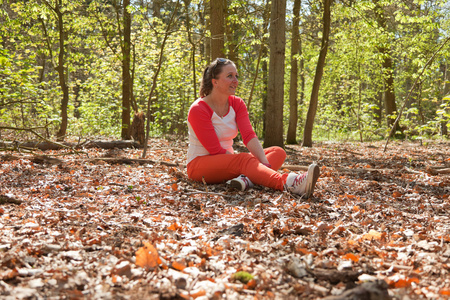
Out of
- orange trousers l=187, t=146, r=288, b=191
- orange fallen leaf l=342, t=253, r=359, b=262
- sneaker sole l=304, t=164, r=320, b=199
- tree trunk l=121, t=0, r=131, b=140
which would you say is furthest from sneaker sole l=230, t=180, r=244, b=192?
tree trunk l=121, t=0, r=131, b=140

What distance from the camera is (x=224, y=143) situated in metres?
4.54

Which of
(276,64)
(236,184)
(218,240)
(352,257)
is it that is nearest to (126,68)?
(276,64)

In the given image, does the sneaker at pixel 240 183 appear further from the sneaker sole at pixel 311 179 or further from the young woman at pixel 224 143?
the sneaker sole at pixel 311 179

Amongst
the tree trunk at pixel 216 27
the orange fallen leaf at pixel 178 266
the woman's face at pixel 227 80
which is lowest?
the orange fallen leaf at pixel 178 266

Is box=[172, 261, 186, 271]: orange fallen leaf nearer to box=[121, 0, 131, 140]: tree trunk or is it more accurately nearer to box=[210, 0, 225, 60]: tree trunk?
box=[210, 0, 225, 60]: tree trunk

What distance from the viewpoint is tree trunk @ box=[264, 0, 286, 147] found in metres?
6.96

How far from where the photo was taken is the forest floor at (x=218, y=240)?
5.79ft

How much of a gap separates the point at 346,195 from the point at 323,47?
646cm

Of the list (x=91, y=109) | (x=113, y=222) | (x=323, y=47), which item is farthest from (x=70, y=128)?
(x=113, y=222)

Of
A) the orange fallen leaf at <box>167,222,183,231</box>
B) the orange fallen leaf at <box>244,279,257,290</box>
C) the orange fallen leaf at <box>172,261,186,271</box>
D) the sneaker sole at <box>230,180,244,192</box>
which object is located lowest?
the orange fallen leaf at <box>244,279,257,290</box>

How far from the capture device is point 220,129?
443cm

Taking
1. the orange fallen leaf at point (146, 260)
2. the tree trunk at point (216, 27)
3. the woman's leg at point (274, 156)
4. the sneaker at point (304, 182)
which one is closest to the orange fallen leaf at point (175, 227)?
the orange fallen leaf at point (146, 260)

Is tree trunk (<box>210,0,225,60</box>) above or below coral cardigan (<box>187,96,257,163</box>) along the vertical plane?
above

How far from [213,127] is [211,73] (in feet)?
2.35
